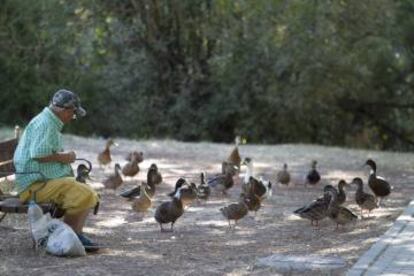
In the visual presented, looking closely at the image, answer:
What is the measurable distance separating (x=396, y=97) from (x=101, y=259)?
2038 cm

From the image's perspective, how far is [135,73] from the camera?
2898 centimetres

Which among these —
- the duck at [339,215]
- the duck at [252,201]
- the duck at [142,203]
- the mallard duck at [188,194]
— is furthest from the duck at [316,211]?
the duck at [142,203]

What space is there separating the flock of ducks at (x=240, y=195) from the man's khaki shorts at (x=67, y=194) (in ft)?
5.03

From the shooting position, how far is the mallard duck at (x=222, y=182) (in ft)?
47.4

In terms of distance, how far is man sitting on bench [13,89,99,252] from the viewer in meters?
9.67

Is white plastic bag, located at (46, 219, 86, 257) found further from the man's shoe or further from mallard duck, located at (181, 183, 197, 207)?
mallard duck, located at (181, 183, 197, 207)

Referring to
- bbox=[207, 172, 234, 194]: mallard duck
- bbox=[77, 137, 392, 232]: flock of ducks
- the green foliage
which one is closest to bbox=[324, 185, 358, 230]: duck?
bbox=[77, 137, 392, 232]: flock of ducks

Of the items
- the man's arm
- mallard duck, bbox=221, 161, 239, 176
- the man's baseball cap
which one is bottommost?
mallard duck, bbox=221, 161, 239, 176

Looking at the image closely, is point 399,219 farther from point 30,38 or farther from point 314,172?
point 30,38

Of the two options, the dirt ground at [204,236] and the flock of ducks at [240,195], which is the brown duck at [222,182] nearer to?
the flock of ducks at [240,195]

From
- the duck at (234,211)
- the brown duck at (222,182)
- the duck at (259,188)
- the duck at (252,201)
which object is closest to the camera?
the duck at (234,211)

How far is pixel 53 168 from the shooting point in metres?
9.85

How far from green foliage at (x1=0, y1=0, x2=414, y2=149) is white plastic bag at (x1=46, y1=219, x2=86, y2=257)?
54.4 feet

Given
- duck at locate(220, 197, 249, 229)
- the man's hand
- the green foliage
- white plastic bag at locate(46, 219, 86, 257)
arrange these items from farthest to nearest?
1. the green foliage
2. duck at locate(220, 197, 249, 229)
3. the man's hand
4. white plastic bag at locate(46, 219, 86, 257)
